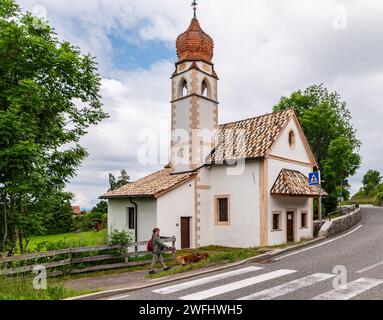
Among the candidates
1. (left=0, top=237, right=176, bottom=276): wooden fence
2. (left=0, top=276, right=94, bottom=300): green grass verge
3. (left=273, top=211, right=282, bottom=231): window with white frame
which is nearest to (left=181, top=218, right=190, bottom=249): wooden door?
(left=273, top=211, right=282, bottom=231): window with white frame

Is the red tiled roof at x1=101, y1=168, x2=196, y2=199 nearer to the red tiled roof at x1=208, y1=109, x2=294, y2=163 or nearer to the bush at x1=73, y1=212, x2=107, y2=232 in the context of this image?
the red tiled roof at x1=208, y1=109, x2=294, y2=163

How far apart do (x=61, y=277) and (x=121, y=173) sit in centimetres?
5750

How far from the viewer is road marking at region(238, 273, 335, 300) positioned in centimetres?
816

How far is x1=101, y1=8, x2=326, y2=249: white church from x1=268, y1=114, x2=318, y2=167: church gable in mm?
58

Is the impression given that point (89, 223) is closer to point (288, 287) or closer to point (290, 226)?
point (290, 226)

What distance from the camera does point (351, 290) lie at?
849 centimetres

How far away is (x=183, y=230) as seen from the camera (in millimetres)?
19688

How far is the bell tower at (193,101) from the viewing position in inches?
829

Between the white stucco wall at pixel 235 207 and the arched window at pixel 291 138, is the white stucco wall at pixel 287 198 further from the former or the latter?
the white stucco wall at pixel 235 207

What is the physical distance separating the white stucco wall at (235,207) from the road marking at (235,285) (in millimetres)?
7661

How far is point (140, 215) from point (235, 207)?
5.47m

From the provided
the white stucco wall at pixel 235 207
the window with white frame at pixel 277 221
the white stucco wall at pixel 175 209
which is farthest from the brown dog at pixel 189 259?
the window with white frame at pixel 277 221
